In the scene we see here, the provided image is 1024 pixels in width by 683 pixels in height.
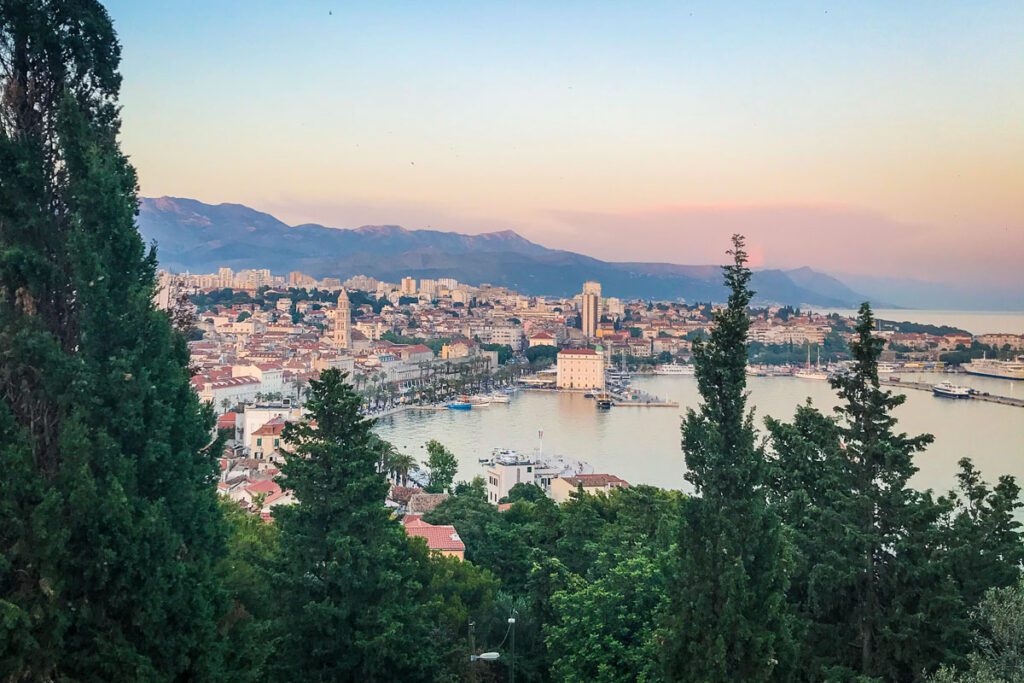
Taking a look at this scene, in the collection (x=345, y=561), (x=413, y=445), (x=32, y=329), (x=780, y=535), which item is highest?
(x=32, y=329)

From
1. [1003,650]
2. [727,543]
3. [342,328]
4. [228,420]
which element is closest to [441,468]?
[228,420]

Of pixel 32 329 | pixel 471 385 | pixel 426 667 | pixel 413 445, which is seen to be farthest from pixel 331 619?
pixel 471 385

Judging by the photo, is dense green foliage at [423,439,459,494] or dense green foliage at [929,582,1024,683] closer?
dense green foliage at [929,582,1024,683]

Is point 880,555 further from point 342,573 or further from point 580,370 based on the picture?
point 580,370

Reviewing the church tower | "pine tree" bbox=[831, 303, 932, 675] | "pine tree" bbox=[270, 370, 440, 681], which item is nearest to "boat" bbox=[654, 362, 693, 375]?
the church tower

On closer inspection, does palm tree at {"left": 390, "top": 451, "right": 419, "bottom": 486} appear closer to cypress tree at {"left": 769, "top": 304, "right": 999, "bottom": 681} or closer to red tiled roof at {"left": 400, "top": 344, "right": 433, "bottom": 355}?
cypress tree at {"left": 769, "top": 304, "right": 999, "bottom": 681}

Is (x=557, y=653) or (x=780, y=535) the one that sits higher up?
(x=780, y=535)

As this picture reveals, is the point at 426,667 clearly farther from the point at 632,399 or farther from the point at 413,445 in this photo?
the point at 632,399
